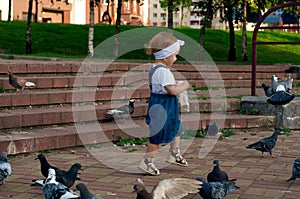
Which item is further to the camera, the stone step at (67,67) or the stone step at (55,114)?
the stone step at (67,67)

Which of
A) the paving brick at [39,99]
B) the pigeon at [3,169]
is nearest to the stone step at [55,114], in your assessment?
the paving brick at [39,99]

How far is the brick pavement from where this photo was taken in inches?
201

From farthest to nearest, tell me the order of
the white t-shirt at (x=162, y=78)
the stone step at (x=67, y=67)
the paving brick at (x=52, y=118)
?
the stone step at (x=67, y=67) → the paving brick at (x=52, y=118) → the white t-shirt at (x=162, y=78)

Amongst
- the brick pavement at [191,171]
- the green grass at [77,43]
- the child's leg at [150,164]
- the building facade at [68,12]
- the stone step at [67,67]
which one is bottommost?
the brick pavement at [191,171]

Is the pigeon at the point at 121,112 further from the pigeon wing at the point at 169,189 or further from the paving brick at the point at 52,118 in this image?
the pigeon wing at the point at 169,189

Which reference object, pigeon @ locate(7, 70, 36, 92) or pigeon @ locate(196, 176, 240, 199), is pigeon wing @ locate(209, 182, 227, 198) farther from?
pigeon @ locate(7, 70, 36, 92)

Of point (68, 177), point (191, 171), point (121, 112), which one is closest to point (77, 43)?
point (121, 112)

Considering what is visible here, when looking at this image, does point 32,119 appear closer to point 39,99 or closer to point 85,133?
point 85,133

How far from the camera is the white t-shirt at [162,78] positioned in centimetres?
569

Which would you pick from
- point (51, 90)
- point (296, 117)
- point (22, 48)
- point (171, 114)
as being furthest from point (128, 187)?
point (22, 48)

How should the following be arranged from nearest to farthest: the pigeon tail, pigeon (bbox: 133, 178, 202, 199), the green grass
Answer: pigeon (bbox: 133, 178, 202, 199) → the pigeon tail → the green grass

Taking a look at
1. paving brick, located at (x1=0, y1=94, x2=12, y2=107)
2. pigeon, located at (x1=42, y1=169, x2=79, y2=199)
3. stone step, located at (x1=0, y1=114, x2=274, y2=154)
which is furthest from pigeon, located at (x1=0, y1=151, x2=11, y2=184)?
paving brick, located at (x1=0, y1=94, x2=12, y2=107)

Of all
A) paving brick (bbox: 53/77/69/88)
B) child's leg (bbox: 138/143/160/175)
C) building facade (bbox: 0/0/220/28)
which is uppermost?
building facade (bbox: 0/0/220/28)

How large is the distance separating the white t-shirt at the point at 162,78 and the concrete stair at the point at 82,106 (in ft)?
6.37
